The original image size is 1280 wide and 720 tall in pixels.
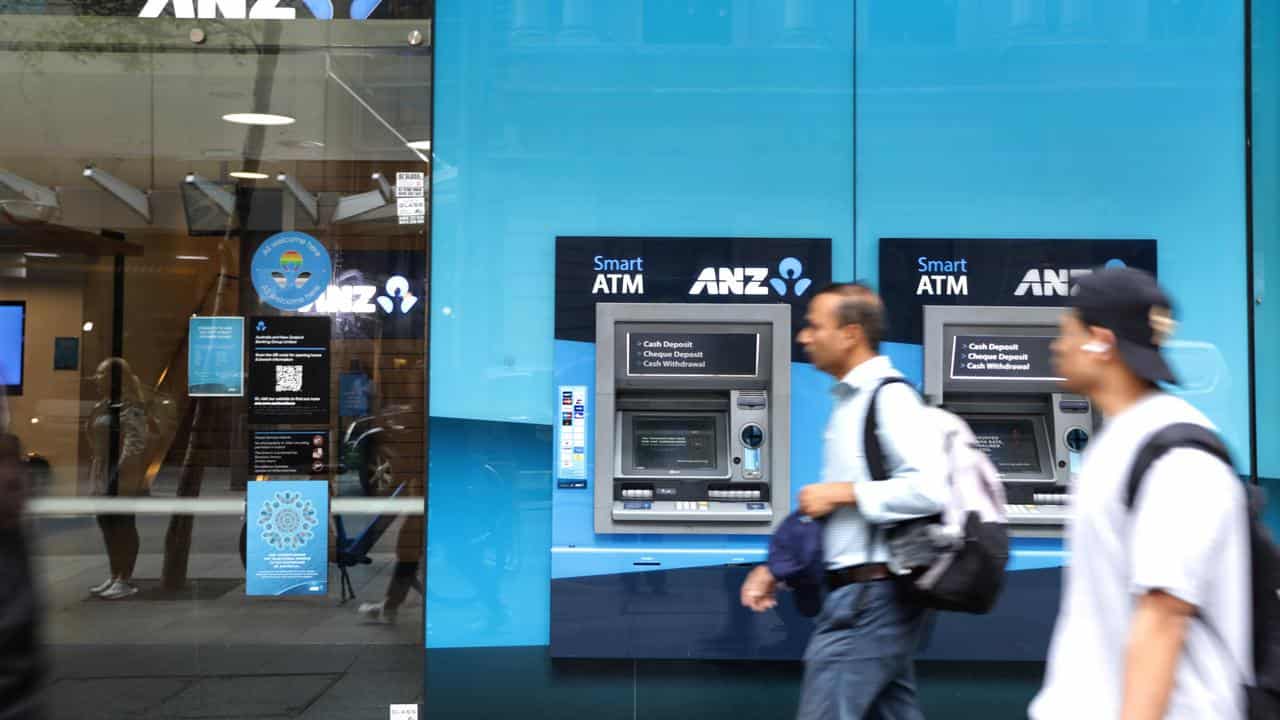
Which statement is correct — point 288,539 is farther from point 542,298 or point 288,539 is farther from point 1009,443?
point 1009,443

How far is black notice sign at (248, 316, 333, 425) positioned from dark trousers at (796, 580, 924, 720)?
8.46ft

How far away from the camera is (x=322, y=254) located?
4422 mm

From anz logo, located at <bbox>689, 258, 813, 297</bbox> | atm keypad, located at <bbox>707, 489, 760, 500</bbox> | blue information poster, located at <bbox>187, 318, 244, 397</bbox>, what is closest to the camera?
atm keypad, located at <bbox>707, 489, 760, 500</bbox>

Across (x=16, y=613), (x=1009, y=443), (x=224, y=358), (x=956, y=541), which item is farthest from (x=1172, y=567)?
(x=224, y=358)

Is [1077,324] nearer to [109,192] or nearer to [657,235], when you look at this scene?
[657,235]

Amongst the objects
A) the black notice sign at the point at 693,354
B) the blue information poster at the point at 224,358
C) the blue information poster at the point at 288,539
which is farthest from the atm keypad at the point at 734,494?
the blue information poster at the point at 224,358

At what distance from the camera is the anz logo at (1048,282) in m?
4.22

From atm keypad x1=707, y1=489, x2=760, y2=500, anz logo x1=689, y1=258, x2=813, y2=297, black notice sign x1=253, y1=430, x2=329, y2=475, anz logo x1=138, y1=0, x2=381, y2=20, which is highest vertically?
anz logo x1=138, y1=0, x2=381, y2=20

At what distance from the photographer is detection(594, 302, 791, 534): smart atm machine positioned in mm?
4078

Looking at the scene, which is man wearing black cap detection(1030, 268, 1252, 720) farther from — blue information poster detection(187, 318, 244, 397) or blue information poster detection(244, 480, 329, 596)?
blue information poster detection(187, 318, 244, 397)

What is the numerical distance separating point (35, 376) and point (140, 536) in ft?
2.68

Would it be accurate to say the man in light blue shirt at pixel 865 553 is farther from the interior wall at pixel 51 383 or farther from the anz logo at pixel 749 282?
the interior wall at pixel 51 383

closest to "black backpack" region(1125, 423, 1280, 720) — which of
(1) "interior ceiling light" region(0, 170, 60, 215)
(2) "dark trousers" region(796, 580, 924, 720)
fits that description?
(2) "dark trousers" region(796, 580, 924, 720)

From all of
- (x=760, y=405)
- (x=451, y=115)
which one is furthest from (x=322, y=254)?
(x=760, y=405)
